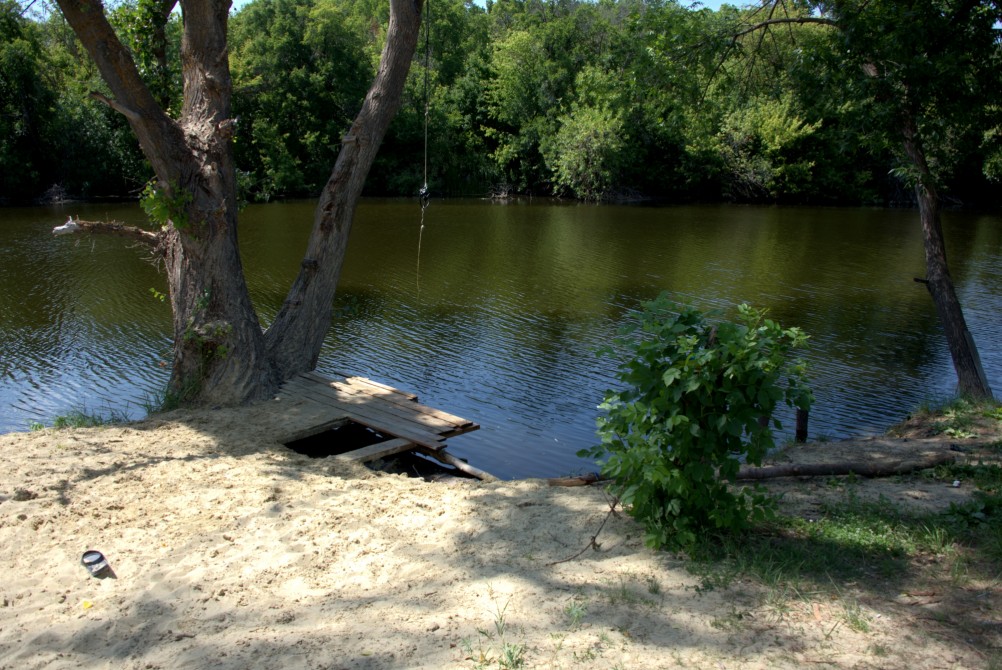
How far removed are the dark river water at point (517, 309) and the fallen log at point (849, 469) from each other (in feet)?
6.74

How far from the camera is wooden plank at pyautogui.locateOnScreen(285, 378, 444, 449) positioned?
718cm

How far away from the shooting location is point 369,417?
24.9 feet

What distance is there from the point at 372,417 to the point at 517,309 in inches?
282

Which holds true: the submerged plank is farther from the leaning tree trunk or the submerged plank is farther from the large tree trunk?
the leaning tree trunk

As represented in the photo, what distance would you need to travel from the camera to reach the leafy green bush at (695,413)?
388 cm

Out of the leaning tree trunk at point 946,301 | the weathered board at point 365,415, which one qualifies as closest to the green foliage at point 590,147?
the leaning tree trunk at point 946,301

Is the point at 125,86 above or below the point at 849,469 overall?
above

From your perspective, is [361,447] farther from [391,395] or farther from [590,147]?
[590,147]

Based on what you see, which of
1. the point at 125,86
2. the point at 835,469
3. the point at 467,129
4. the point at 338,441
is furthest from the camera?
the point at 467,129

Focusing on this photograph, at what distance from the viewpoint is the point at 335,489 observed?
18.6ft

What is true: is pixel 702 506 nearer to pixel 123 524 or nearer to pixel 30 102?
pixel 123 524

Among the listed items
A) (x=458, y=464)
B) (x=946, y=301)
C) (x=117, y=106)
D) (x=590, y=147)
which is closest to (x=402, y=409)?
(x=458, y=464)

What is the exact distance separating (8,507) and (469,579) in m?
3.04

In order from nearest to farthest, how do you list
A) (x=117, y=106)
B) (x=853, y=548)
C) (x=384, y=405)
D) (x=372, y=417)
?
(x=853, y=548) < (x=117, y=106) < (x=372, y=417) < (x=384, y=405)
